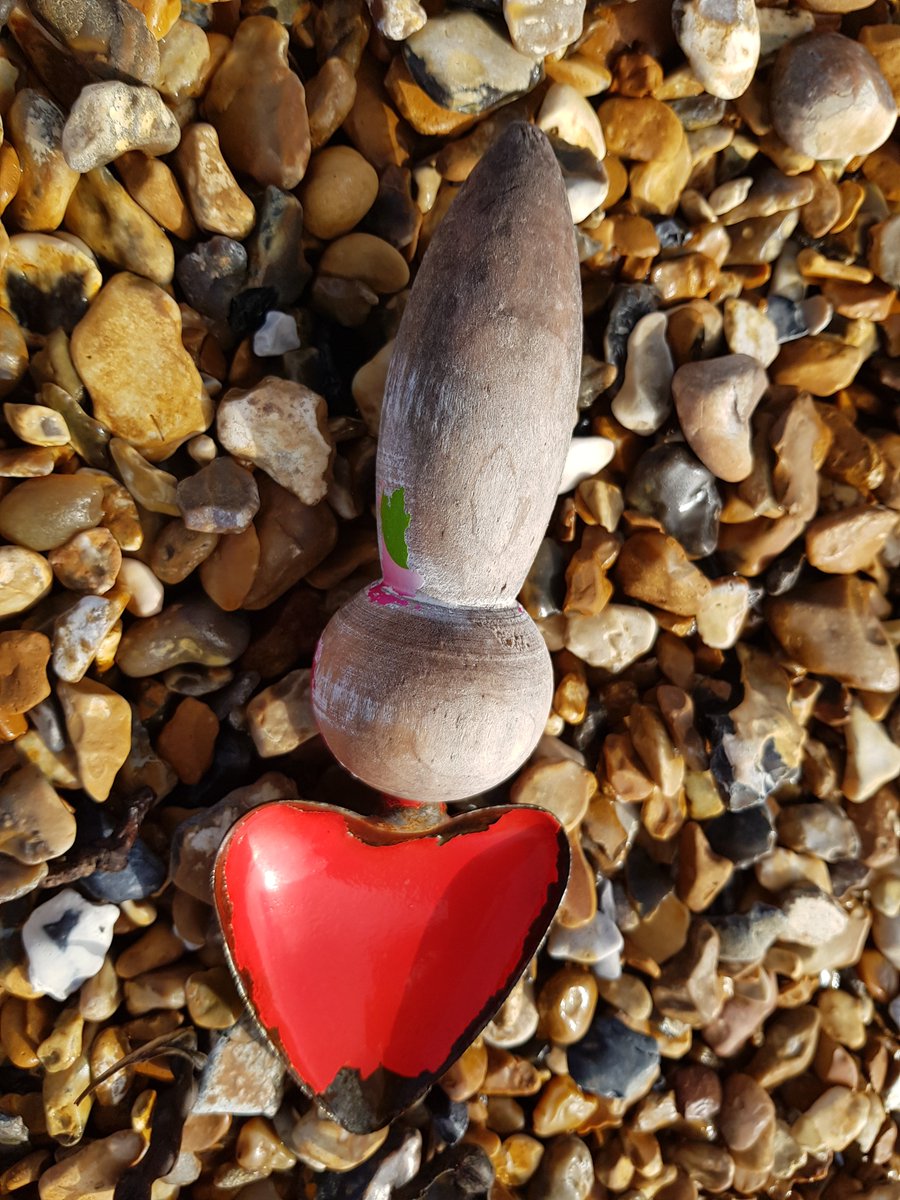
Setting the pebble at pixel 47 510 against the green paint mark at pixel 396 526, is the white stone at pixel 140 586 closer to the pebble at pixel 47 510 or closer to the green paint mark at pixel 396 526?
the pebble at pixel 47 510

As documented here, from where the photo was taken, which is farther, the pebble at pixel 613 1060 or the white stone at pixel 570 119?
the pebble at pixel 613 1060

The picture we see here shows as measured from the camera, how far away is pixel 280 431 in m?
1.19

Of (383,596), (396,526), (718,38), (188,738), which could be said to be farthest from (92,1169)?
(718,38)

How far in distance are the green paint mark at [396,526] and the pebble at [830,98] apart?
989 millimetres

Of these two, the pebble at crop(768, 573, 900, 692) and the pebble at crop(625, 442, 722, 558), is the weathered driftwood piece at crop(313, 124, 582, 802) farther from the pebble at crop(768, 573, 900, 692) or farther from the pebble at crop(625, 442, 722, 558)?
the pebble at crop(768, 573, 900, 692)

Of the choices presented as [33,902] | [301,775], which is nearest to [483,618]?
[301,775]

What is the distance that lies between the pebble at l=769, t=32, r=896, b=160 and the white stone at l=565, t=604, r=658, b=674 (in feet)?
2.81

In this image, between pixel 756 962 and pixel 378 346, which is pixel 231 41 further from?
pixel 756 962

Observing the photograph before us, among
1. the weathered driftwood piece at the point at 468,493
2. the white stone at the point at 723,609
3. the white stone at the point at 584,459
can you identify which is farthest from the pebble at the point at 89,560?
the white stone at the point at 723,609

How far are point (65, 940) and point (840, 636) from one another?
1.39 metres

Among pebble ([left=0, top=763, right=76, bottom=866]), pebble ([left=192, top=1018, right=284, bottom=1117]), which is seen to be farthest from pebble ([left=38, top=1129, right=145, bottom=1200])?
pebble ([left=0, top=763, right=76, bottom=866])

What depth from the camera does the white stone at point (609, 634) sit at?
1355mm

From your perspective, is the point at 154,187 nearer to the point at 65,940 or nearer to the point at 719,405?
the point at 719,405

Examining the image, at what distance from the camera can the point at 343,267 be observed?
1.25m
